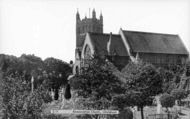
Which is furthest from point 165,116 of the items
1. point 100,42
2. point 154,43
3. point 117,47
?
→ point 154,43

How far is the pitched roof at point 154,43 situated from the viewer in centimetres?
8188

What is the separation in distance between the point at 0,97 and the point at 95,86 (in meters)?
9.31

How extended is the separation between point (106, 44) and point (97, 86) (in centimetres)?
5057

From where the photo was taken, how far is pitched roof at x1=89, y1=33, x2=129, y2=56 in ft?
254

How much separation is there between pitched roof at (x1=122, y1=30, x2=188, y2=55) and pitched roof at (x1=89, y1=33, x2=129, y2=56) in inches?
82.8

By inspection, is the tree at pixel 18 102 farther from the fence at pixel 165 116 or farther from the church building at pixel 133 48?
the church building at pixel 133 48

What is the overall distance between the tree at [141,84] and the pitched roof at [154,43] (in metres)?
41.6

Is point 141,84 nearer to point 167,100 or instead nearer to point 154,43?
point 167,100

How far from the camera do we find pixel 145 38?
85.3m

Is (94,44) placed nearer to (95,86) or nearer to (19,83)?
(95,86)

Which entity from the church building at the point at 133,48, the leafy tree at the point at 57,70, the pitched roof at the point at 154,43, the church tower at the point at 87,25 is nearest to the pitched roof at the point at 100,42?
the church building at the point at 133,48

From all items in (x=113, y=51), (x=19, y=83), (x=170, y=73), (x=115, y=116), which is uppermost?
(x=113, y=51)

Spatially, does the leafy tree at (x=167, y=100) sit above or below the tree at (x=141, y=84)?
below

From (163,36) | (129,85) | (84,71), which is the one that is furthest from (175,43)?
(84,71)
